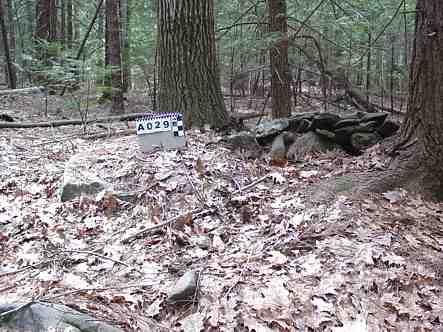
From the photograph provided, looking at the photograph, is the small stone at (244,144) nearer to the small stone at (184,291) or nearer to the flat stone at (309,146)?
the flat stone at (309,146)

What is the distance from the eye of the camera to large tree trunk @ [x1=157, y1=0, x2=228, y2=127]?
5762mm

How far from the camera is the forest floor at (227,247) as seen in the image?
283 centimetres

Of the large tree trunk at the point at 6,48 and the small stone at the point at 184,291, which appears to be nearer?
the small stone at the point at 184,291

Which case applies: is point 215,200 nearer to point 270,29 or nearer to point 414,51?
point 414,51

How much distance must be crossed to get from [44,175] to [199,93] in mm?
2184

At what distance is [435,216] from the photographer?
393 centimetres

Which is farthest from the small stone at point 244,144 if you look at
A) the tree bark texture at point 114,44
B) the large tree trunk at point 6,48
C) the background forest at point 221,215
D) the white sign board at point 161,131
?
the large tree trunk at point 6,48

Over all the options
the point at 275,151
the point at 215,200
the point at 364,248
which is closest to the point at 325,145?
the point at 275,151

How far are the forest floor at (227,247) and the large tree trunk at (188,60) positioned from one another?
791 mm

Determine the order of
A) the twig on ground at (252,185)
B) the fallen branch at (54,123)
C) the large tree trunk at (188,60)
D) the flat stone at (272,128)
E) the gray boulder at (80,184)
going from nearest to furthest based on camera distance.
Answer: the twig on ground at (252,185), the gray boulder at (80,184), the flat stone at (272,128), the large tree trunk at (188,60), the fallen branch at (54,123)

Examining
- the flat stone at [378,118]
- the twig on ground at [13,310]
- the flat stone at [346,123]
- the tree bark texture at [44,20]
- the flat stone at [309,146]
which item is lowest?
the twig on ground at [13,310]

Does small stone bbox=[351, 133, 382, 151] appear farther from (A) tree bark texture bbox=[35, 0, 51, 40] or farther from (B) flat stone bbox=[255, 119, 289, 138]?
(A) tree bark texture bbox=[35, 0, 51, 40]

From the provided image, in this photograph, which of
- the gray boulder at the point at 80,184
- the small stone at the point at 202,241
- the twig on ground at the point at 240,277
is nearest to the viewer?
the twig on ground at the point at 240,277

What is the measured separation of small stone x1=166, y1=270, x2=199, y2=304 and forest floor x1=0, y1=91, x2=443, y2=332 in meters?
0.06
